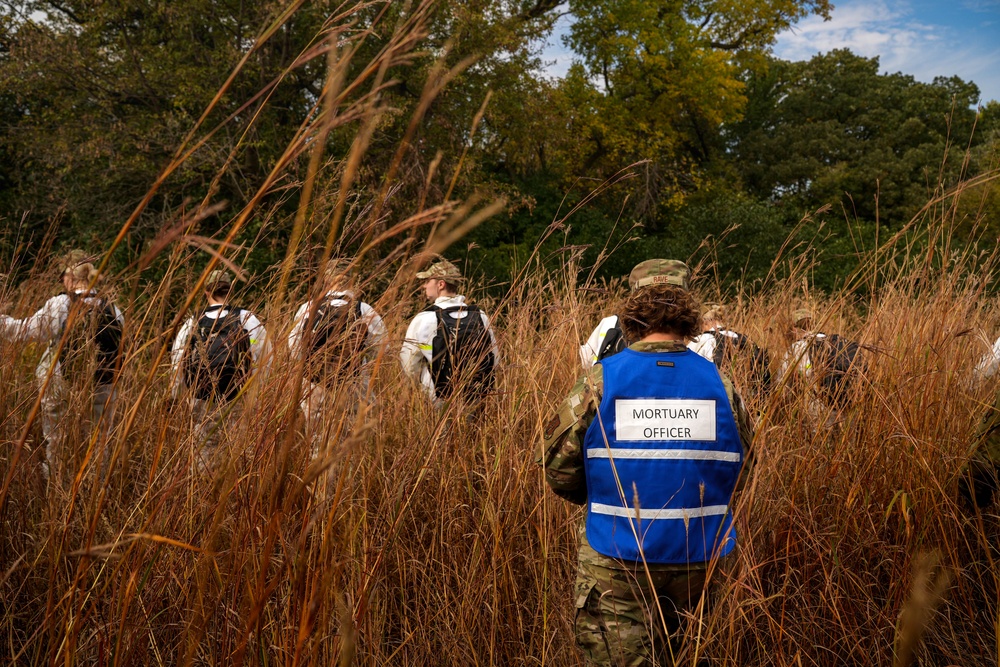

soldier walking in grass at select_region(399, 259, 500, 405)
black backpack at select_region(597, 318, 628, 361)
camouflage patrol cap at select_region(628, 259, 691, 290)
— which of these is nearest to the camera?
camouflage patrol cap at select_region(628, 259, 691, 290)

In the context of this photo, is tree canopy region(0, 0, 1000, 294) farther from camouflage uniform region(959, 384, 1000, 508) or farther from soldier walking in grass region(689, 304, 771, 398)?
camouflage uniform region(959, 384, 1000, 508)

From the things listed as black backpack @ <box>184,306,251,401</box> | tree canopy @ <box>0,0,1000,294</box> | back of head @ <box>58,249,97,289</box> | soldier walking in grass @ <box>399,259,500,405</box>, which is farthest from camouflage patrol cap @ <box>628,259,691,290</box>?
tree canopy @ <box>0,0,1000,294</box>

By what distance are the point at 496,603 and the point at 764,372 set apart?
149cm

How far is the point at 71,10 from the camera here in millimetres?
13148

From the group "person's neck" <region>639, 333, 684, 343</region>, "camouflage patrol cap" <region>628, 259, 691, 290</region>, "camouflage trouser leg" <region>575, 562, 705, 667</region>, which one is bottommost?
"camouflage trouser leg" <region>575, 562, 705, 667</region>

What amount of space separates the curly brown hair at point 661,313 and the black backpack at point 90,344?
51.6 inches

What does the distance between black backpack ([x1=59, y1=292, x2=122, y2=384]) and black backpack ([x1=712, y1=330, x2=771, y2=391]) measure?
211cm

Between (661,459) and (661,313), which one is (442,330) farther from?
(661,459)

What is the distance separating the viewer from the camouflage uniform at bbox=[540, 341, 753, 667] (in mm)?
1832

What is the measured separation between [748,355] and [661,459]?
4.70 ft

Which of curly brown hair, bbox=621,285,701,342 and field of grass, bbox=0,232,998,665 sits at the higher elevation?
curly brown hair, bbox=621,285,701,342

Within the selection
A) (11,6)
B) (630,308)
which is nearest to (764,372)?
(630,308)

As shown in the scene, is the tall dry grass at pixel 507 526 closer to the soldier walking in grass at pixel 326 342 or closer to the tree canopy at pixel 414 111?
the soldier walking in grass at pixel 326 342

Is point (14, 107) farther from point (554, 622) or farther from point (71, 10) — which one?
point (554, 622)
